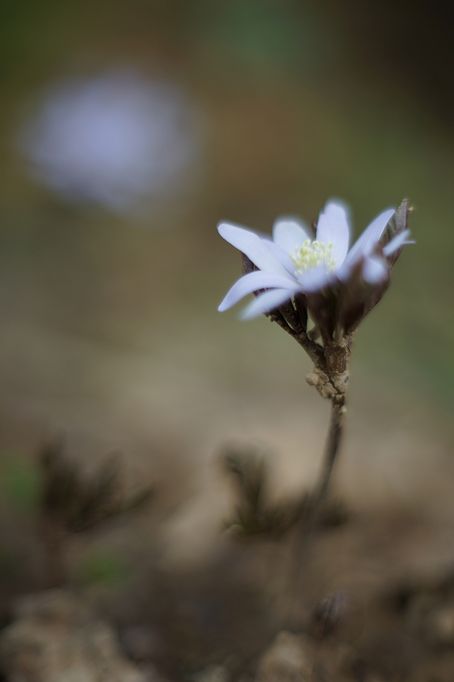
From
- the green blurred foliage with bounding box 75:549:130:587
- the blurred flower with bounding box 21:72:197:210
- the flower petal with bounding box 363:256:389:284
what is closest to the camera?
the flower petal with bounding box 363:256:389:284

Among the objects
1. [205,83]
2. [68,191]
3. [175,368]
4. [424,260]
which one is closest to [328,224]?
[175,368]

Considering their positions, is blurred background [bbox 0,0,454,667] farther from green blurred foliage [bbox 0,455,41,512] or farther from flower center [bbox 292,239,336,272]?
flower center [bbox 292,239,336,272]

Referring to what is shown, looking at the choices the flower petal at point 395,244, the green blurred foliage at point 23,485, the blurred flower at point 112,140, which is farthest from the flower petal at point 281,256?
the blurred flower at point 112,140

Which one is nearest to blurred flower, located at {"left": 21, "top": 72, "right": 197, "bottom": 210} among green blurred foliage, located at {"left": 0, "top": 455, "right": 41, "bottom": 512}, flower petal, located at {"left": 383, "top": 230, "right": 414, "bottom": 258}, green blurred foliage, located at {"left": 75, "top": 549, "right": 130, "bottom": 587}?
green blurred foliage, located at {"left": 0, "top": 455, "right": 41, "bottom": 512}

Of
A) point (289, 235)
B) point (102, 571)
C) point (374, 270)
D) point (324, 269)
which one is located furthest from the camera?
point (102, 571)

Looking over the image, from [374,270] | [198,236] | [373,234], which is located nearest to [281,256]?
[373,234]

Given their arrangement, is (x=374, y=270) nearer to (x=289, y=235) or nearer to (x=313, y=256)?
(x=313, y=256)

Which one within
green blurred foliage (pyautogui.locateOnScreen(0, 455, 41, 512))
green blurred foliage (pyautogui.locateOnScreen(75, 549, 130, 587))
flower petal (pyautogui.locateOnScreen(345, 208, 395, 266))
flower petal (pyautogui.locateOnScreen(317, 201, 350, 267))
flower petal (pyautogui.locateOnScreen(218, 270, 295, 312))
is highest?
flower petal (pyautogui.locateOnScreen(317, 201, 350, 267))

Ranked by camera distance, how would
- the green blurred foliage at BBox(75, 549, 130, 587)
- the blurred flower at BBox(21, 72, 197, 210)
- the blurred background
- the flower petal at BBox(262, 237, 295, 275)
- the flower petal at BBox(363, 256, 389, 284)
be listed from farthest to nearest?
1. the blurred flower at BBox(21, 72, 197, 210)
2. the blurred background
3. the green blurred foliage at BBox(75, 549, 130, 587)
4. the flower petal at BBox(262, 237, 295, 275)
5. the flower petal at BBox(363, 256, 389, 284)
